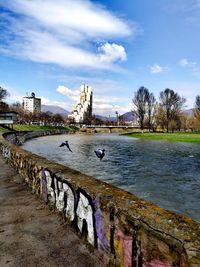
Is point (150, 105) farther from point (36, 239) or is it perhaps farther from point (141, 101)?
point (36, 239)

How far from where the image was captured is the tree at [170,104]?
4272 inches

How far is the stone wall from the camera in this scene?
3281mm

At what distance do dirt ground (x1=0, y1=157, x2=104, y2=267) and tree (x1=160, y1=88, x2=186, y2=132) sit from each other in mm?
104764

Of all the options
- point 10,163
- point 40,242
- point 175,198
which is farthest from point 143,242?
point 10,163

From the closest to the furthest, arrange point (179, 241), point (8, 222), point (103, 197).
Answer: point (179, 241) → point (103, 197) → point (8, 222)

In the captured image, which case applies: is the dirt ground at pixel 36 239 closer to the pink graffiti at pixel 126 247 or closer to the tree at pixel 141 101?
the pink graffiti at pixel 126 247

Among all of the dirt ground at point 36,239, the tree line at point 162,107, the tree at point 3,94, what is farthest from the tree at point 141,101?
the dirt ground at point 36,239

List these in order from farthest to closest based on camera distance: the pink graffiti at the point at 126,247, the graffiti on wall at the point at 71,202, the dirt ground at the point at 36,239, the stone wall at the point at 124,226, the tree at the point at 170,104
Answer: the tree at the point at 170,104
the graffiti on wall at the point at 71,202
the dirt ground at the point at 36,239
the pink graffiti at the point at 126,247
the stone wall at the point at 124,226

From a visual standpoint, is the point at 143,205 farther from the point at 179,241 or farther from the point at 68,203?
the point at 68,203

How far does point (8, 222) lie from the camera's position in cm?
709

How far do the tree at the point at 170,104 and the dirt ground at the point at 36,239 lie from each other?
105 m

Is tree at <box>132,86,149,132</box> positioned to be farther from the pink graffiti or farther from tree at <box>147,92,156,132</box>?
the pink graffiti

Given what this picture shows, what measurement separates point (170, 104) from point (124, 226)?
10936cm

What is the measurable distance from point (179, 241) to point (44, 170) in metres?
5.90
